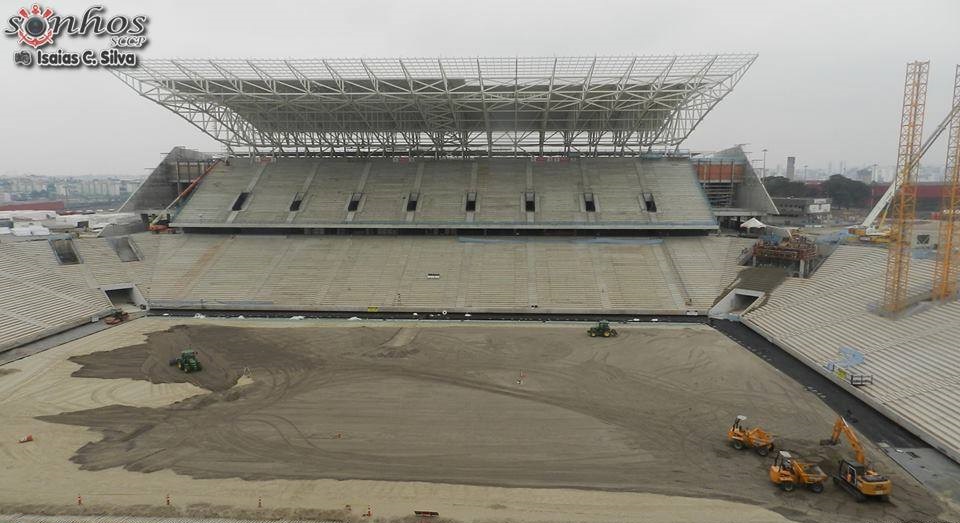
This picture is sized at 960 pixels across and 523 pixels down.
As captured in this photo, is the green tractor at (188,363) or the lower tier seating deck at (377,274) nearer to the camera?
the green tractor at (188,363)

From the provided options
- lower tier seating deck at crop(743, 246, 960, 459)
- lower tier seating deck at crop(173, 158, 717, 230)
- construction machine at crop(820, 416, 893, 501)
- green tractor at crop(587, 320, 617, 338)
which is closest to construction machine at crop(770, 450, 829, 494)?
construction machine at crop(820, 416, 893, 501)

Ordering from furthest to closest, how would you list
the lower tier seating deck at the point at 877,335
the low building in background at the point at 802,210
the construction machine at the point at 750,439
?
the low building in background at the point at 802,210 → the lower tier seating deck at the point at 877,335 → the construction machine at the point at 750,439

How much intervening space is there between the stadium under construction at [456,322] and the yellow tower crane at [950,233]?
1.01 meters

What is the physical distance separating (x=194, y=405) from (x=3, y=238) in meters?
31.3

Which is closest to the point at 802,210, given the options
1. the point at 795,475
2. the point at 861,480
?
the point at 861,480

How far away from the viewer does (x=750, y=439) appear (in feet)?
53.3

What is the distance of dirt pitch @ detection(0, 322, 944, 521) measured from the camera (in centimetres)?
1512

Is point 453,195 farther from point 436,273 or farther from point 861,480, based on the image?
point 861,480

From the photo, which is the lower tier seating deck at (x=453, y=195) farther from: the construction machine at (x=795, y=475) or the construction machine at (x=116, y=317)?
the construction machine at (x=795, y=475)

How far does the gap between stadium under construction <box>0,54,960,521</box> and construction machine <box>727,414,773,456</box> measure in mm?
450

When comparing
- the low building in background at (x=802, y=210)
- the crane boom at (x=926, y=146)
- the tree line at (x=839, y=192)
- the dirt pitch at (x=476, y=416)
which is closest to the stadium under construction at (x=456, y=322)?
the dirt pitch at (x=476, y=416)

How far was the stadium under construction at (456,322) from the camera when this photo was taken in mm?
15039

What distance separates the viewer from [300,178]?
164ft

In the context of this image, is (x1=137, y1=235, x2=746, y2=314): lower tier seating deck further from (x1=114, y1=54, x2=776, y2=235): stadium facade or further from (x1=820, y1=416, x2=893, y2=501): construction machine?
(x1=820, y1=416, x2=893, y2=501): construction machine
